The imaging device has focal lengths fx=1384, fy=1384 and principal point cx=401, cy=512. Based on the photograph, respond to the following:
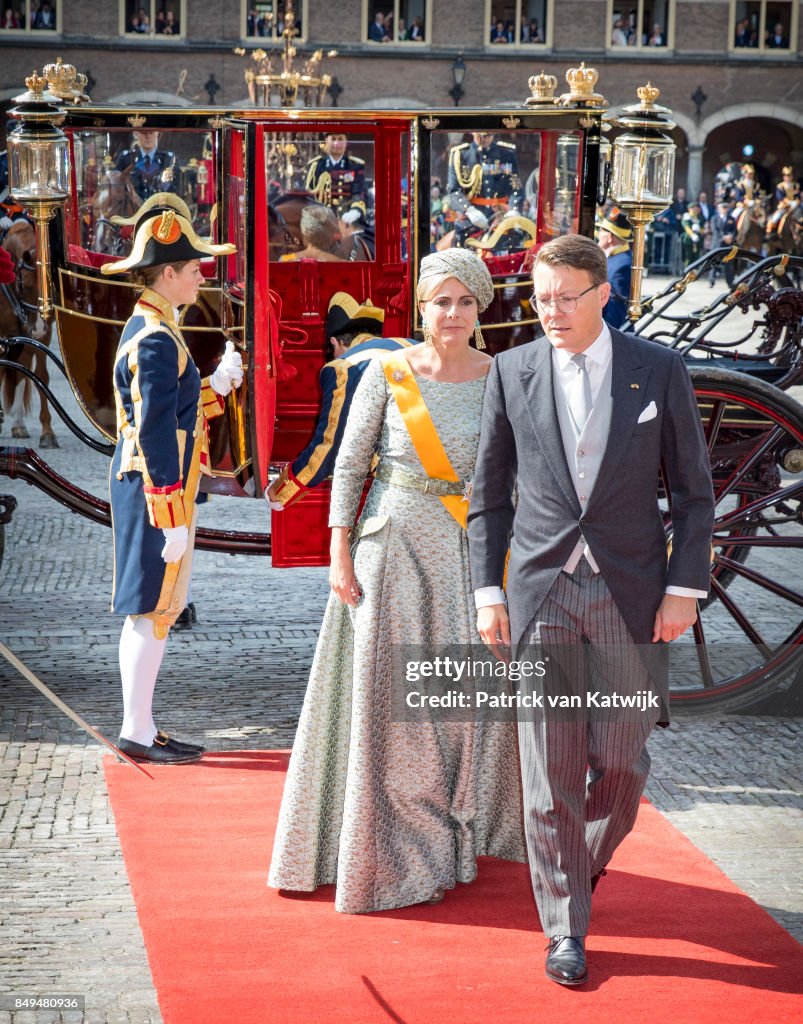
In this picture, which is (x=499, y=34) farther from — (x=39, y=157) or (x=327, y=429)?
(x=327, y=429)

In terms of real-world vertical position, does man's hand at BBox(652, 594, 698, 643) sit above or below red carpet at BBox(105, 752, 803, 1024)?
above

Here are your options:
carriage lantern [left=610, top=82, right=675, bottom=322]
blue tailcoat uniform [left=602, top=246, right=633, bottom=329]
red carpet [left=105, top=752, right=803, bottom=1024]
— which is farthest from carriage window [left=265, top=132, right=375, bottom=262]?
blue tailcoat uniform [left=602, top=246, right=633, bottom=329]

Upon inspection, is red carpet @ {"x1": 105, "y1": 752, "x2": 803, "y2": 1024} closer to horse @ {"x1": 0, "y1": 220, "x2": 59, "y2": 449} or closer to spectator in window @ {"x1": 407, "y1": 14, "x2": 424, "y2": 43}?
horse @ {"x1": 0, "y1": 220, "x2": 59, "y2": 449}

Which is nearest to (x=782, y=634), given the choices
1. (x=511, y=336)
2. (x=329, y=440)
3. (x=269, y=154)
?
(x=511, y=336)

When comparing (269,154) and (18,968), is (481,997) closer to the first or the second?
(18,968)

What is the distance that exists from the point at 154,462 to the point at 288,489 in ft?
1.76

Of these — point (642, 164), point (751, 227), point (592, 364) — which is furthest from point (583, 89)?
point (751, 227)

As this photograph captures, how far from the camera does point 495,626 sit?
3189 millimetres

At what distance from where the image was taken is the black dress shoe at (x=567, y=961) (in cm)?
304

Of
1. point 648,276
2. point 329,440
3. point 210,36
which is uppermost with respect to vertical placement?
point 210,36

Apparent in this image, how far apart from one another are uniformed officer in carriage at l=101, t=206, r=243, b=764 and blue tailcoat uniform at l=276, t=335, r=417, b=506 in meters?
0.31

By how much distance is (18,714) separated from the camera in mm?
4883

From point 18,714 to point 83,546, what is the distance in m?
2.57

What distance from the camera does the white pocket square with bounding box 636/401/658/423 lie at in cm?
304
